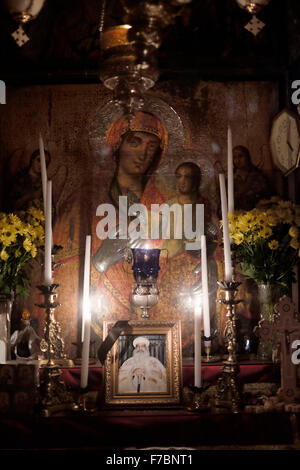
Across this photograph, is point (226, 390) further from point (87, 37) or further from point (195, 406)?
point (87, 37)

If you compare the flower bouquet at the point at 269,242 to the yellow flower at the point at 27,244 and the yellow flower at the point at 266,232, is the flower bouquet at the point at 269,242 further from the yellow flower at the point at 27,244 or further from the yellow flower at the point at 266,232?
the yellow flower at the point at 27,244

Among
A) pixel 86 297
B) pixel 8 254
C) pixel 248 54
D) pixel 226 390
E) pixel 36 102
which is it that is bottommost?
pixel 226 390

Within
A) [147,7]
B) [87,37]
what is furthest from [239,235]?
[87,37]

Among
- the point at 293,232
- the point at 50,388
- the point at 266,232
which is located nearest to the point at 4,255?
the point at 50,388

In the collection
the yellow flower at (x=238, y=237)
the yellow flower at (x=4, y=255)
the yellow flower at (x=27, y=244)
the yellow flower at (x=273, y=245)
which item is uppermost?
the yellow flower at (x=238, y=237)

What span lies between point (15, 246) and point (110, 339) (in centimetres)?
101

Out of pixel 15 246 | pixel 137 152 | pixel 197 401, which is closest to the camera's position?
pixel 197 401

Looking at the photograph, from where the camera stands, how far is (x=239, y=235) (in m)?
3.04

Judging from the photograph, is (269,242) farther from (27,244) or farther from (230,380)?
(27,244)

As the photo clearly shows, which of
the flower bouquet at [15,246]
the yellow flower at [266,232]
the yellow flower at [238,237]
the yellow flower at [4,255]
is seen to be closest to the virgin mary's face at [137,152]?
the flower bouquet at [15,246]

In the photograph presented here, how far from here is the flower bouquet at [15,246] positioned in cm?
283

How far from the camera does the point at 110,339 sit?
2268 mm

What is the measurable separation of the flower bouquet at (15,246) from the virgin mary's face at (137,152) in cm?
81

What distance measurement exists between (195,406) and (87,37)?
2.73m
